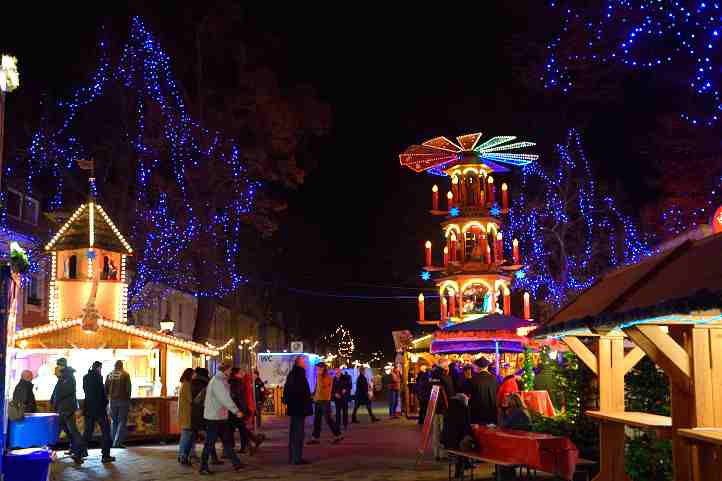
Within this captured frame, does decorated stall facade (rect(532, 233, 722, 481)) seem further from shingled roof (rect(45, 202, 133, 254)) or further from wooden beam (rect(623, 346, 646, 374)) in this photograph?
shingled roof (rect(45, 202, 133, 254))

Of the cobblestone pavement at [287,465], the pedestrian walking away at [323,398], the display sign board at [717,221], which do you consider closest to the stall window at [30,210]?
the cobblestone pavement at [287,465]

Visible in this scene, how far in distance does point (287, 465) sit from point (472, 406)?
344 cm

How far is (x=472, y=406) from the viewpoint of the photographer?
15250 millimetres

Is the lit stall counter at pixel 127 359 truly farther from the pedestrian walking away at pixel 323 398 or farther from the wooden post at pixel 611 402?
the wooden post at pixel 611 402

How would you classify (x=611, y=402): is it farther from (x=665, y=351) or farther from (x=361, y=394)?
(x=361, y=394)

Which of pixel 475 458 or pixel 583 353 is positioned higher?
pixel 583 353

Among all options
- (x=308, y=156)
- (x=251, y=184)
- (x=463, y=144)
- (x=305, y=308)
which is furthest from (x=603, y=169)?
(x=305, y=308)

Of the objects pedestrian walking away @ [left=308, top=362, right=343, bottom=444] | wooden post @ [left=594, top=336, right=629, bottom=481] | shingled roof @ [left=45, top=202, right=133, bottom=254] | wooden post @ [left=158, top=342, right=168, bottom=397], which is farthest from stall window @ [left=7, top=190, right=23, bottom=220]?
wooden post @ [left=594, top=336, right=629, bottom=481]

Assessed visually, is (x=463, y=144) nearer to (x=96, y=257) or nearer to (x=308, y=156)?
(x=308, y=156)

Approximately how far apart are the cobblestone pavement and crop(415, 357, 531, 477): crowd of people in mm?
823

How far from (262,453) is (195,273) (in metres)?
16.2

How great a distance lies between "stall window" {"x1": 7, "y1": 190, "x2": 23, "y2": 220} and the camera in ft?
112

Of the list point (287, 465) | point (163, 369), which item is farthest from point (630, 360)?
point (163, 369)

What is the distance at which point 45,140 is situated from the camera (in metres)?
28.9
